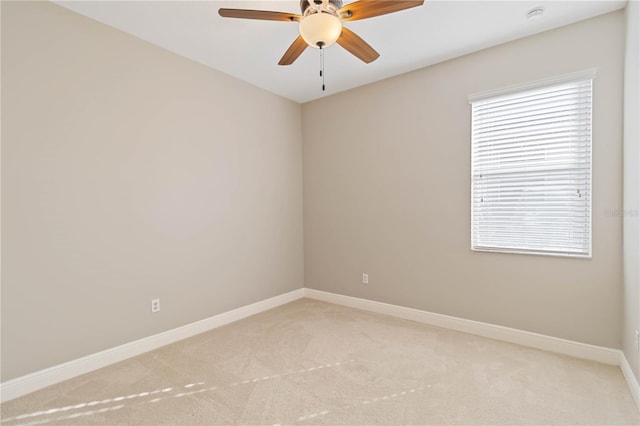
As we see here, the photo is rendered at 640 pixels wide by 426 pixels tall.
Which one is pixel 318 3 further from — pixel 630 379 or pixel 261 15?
pixel 630 379

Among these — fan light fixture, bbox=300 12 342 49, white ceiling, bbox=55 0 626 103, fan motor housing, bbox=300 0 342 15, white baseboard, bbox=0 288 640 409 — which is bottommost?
white baseboard, bbox=0 288 640 409

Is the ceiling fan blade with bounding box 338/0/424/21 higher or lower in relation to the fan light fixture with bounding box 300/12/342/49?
higher

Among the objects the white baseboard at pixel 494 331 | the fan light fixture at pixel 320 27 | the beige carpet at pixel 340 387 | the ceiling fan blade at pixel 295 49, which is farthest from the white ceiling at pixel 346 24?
the beige carpet at pixel 340 387

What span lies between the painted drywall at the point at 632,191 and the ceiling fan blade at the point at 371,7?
1513mm

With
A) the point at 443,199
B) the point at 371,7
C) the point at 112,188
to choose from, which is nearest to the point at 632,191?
the point at 443,199

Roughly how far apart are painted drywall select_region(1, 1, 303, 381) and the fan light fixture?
66.9 inches

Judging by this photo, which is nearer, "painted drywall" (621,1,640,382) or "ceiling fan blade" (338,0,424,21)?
"ceiling fan blade" (338,0,424,21)

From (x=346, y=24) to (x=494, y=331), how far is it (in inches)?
117

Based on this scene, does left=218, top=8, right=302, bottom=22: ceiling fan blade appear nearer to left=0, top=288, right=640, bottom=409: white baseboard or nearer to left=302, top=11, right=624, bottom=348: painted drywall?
left=302, top=11, right=624, bottom=348: painted drywall

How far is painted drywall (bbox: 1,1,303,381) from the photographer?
2092 mm

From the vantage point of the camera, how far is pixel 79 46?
2.33 metres

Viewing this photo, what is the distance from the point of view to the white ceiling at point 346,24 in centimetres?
228

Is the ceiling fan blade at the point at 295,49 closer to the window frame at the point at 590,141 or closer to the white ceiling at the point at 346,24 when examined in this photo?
the white ceiling at the point at 346,24

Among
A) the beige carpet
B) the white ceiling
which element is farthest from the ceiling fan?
the beige carpet
